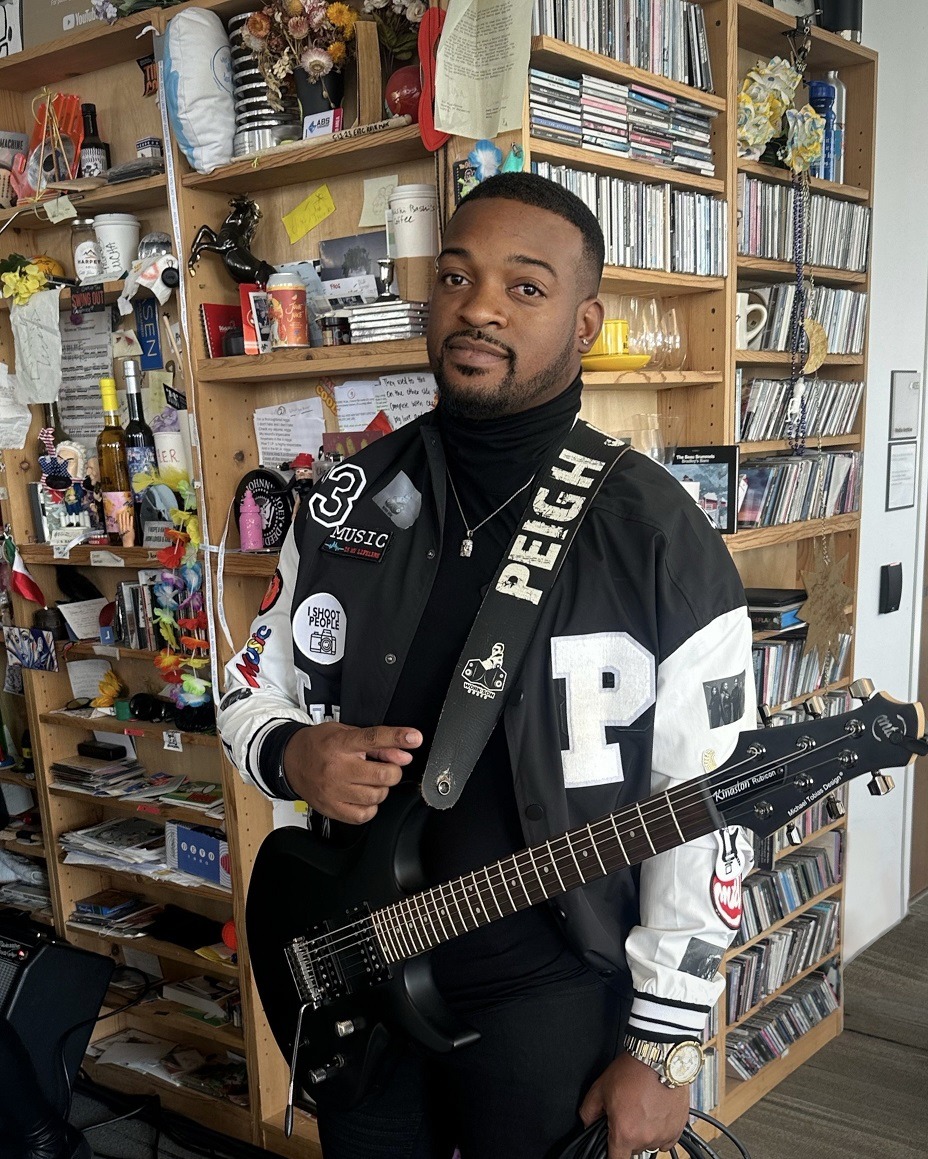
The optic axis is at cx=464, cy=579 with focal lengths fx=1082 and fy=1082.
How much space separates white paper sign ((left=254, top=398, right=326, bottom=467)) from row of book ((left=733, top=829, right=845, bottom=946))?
1417 mm

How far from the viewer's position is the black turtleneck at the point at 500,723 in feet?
4.38

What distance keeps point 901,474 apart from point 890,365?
315 mm

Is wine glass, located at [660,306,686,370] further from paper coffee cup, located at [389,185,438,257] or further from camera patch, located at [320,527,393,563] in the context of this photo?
camera patch, located at [320,527,393,563]

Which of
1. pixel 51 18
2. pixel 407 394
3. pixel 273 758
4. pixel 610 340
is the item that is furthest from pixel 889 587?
pixel 51 18

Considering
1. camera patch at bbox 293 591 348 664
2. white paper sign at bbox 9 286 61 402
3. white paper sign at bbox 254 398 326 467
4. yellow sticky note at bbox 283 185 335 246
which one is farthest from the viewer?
white paper sign at bbox 9 286 61 402

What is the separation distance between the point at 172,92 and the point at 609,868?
5.74 feet

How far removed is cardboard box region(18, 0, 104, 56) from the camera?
270 cm

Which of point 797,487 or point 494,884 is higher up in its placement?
point 797,487

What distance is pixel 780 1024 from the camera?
2680 millimetres

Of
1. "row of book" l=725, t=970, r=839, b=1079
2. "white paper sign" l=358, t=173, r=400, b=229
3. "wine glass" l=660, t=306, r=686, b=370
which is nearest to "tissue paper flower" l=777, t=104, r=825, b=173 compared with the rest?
"wine glass" l=660, t=306, r=686, b=370

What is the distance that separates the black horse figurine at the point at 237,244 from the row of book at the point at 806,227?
104 centimetres

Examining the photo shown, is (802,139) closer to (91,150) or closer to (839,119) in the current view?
(839,119)

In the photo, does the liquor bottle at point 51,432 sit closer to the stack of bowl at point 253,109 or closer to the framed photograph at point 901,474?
the stack of bowl at point 253,109

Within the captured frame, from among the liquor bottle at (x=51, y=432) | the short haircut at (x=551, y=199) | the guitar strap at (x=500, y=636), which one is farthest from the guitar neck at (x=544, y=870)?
the liquor bottle at (x=51, y=432)
